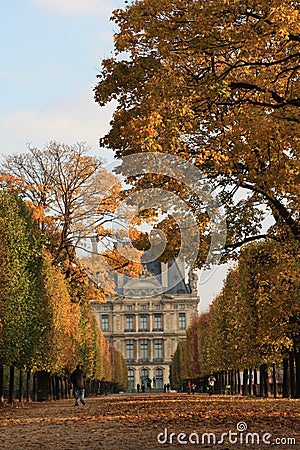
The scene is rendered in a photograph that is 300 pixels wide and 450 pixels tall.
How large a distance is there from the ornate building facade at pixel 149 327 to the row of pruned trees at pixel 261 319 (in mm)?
94419

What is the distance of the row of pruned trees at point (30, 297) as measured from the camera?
111 feet

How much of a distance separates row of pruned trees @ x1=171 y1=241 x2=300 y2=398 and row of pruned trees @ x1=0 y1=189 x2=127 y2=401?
25.7ft

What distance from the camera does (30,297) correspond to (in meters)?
35.7

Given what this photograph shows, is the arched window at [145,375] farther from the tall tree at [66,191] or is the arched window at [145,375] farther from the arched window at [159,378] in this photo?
the tall tree at [66,191]

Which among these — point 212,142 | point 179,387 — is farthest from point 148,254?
point 179,387

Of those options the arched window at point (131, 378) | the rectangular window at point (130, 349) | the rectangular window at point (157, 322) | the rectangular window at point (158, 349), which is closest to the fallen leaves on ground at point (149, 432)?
the arched window at point (131, 378)

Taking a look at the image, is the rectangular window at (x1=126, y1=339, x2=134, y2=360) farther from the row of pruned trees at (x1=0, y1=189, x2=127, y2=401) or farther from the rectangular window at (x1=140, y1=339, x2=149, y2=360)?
the row of pruned trees at (x1=0, y1=189, x2=127, y2=401)

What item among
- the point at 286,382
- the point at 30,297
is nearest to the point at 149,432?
the point at 30,297

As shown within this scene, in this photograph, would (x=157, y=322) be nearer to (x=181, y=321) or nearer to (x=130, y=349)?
(x=181, y=321)

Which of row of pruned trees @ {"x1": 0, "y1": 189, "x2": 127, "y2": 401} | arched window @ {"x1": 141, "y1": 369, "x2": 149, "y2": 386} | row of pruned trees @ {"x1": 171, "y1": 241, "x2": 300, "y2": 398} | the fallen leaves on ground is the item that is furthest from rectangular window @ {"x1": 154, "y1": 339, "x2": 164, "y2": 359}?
the fallen leaves on ground

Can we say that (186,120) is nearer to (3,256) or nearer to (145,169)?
(145,169)

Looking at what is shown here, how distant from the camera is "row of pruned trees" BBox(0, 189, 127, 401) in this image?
33.7 m

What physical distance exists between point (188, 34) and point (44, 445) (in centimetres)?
803

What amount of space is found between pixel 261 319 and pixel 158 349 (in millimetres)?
145572
